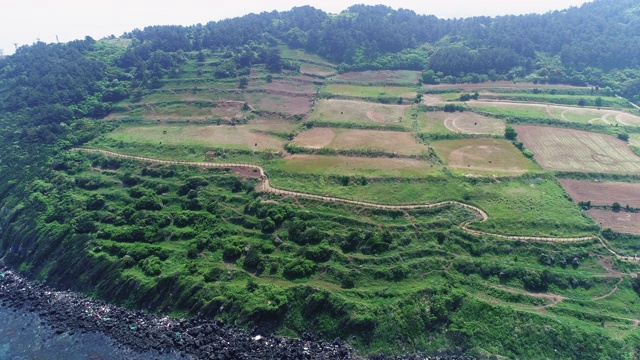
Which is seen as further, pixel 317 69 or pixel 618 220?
pixel 317 69

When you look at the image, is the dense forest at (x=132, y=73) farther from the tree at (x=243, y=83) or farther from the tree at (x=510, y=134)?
the tree at (x=510, y=134)

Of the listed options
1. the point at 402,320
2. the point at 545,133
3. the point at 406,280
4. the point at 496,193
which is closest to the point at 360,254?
the point at 406,280

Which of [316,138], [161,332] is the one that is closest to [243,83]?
[316,138]

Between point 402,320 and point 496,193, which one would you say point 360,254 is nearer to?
point 402,320

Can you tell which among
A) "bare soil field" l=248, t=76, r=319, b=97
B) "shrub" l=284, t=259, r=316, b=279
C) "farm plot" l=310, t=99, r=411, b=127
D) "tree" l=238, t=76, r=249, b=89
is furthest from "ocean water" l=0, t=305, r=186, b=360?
"bare soil field" l=248, t=76, r=319, b=97

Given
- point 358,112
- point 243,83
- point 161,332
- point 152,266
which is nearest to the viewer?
point 161,332

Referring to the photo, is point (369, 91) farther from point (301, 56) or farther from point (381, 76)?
point (301, 56)
